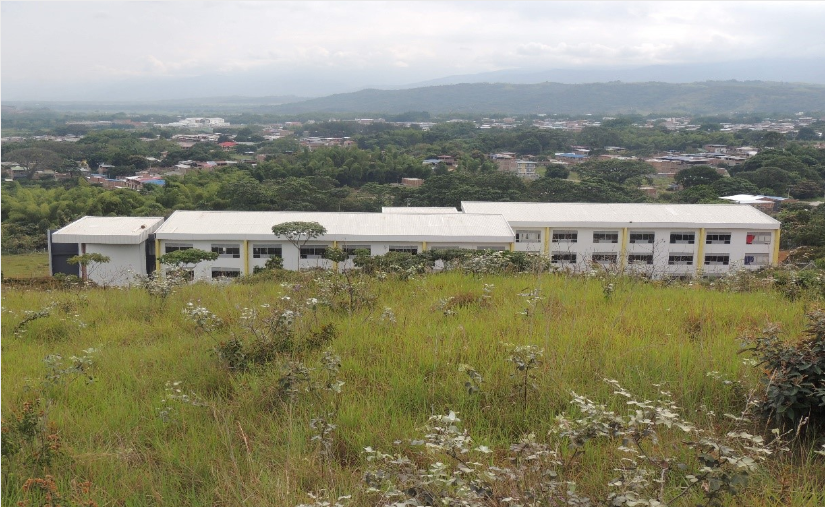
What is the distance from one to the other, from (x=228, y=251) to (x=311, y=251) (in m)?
1.95

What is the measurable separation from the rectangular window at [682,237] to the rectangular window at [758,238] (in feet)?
4.83

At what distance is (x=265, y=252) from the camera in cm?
1634

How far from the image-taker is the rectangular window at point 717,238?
18.4 metres

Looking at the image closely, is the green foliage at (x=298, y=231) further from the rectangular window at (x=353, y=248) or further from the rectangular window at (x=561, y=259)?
the rectangular window at (x=561, y=259)

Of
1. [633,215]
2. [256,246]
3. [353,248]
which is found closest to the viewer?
[353,248]

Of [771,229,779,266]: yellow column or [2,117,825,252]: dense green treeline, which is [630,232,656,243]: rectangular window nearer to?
[771,229,779,266]: yellow column

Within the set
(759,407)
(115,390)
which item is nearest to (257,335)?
(115,390)

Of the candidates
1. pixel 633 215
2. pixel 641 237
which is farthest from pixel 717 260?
pixel 633 215

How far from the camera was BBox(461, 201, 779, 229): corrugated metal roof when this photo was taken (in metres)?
18.0

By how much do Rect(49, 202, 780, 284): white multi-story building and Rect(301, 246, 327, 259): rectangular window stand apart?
0.08 ft

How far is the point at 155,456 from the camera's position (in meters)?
2.59

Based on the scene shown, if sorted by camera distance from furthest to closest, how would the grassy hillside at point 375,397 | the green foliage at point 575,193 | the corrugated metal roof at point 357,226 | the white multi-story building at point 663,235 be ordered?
the green foliage at point 575,193 → the white multi-story building at point 663,235 → the corrugated metal roof at point 357,226 → the grassy hillside at point 375,397

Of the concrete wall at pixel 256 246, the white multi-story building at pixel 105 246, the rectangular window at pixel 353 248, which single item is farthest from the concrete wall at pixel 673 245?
the white multi-story building at pixel 105 246

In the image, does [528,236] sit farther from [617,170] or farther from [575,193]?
[617,170]
